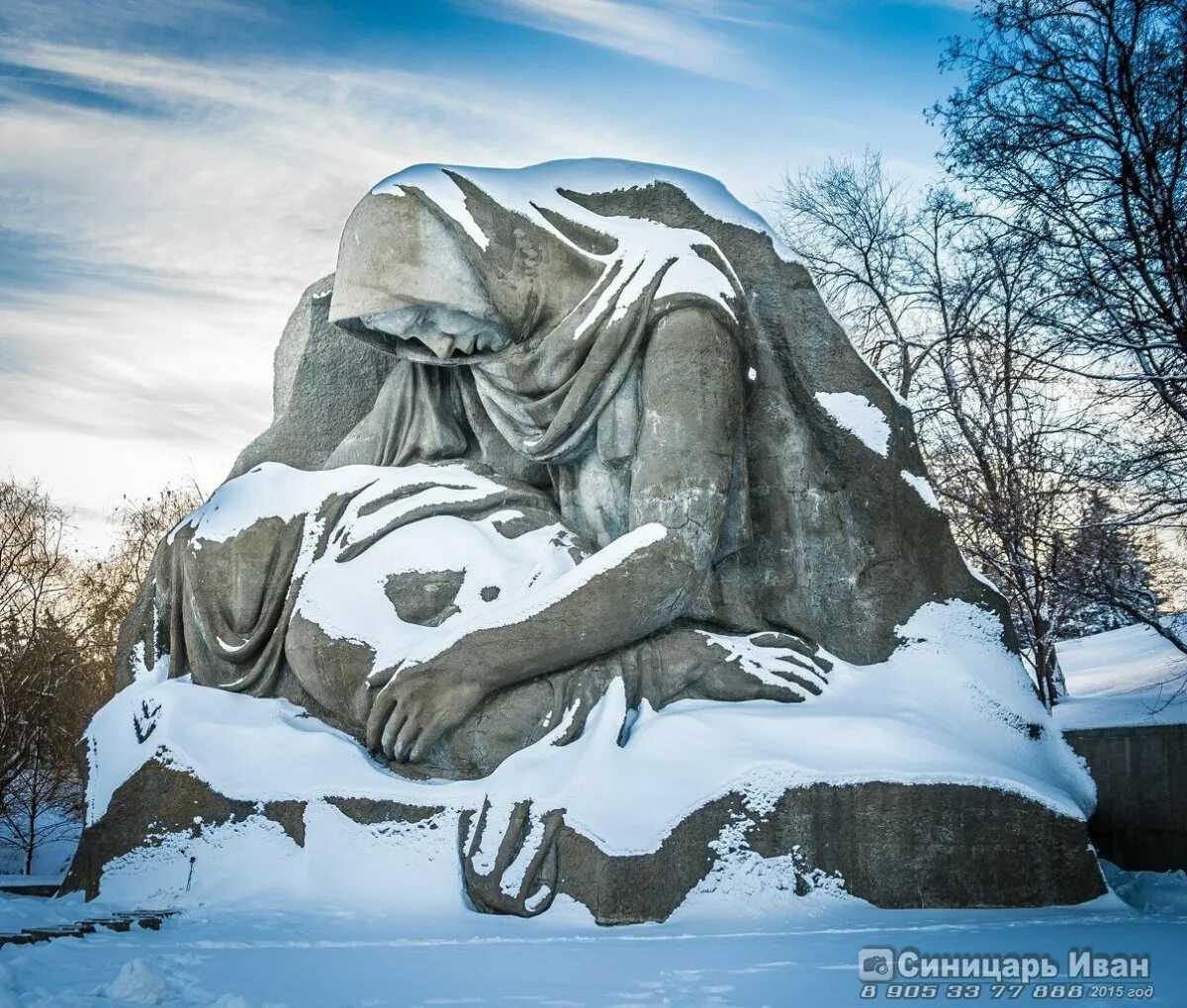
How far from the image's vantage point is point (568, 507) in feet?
19.5

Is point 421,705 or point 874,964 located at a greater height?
point 421,705

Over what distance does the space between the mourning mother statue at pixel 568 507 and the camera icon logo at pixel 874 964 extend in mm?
1604

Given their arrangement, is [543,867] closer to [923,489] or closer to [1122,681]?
[923,489]

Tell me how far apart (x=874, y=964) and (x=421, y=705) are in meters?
2.11

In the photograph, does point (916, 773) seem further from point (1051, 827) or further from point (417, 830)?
point (417, 830)

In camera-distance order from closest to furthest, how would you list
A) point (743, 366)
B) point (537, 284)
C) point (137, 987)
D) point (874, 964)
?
point (137, 987)
point (874, 964)
point (743, 366)
point (537, 284)

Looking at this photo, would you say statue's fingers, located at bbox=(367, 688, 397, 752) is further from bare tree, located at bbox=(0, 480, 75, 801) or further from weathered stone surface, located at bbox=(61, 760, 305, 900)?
bare tree, located at bbox=(0, 480, 75, 801)

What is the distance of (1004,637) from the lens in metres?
5.70

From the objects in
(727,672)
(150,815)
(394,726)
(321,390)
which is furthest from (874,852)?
(321,390)

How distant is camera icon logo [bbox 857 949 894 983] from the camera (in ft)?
11.5

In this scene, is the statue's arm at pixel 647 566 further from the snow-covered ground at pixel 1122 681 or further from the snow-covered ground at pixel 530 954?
the snow-covered ground at pixel 1122 681

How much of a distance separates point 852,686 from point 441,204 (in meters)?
2.60

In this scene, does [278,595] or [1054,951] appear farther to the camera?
[278,595]

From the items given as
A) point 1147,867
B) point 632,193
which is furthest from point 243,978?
point 1147,867
